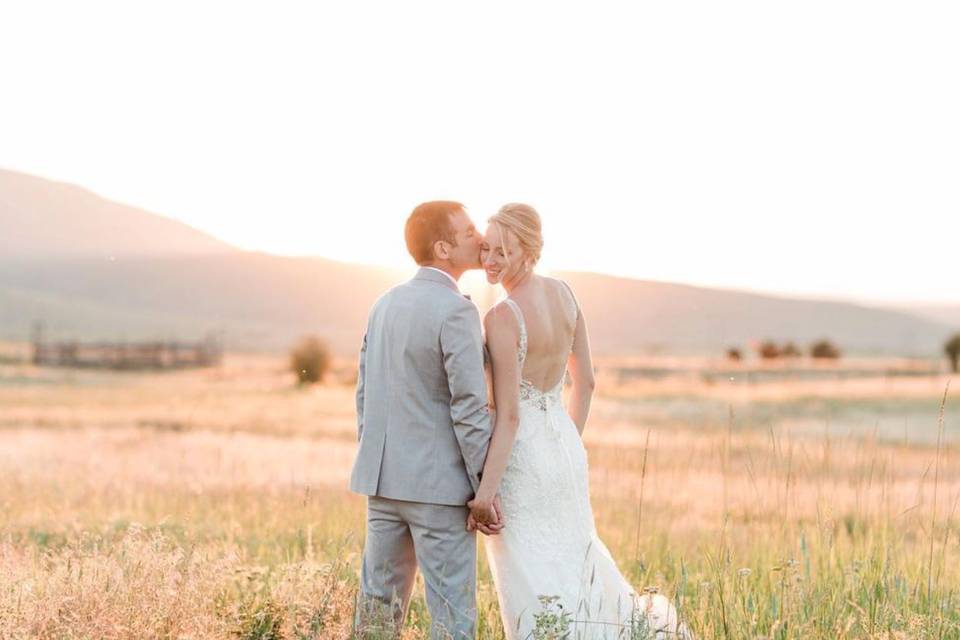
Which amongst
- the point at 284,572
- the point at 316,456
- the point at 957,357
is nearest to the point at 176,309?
the point at 957,357

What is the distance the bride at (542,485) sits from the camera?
5816mm

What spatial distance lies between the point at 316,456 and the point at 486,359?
1489cm

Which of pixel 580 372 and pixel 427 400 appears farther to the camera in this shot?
pixel 580 372

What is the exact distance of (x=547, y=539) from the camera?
6160mm

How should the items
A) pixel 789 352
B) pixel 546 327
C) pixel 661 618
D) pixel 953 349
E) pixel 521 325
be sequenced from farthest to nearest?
pixel 789 352 → pixel 953 349 → pixel 661 618 → pixel 546 327 → pixel 521 325

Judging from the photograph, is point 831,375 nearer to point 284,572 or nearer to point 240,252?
point 284,572

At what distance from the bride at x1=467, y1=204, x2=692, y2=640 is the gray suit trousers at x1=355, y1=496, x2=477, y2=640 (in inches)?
5.1

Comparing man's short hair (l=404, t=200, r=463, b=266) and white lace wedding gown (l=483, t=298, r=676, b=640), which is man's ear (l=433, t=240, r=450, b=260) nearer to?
man's short hair (l=404, t=200, r=463, b=266)

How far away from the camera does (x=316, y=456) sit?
2036 cm

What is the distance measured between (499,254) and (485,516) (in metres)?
1.31

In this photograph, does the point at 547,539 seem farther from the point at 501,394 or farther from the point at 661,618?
the point at 501,394

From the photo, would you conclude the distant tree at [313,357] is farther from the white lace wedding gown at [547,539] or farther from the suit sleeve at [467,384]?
the suit sleeve at [467,384]

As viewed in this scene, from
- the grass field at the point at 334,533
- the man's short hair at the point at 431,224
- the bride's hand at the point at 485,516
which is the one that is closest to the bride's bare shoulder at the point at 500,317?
the man's short hair at the point at 431,224

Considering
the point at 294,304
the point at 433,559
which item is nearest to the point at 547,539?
the point at 433,559
